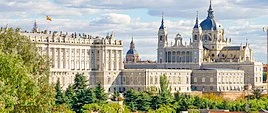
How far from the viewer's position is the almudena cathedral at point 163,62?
93.3 m

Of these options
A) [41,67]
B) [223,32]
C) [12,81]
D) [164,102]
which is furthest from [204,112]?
[223,32]

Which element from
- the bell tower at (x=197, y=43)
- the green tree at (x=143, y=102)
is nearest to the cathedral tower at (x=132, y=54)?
the bell tower at (x=197, y=43)

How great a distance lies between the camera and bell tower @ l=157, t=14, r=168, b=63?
11938cm

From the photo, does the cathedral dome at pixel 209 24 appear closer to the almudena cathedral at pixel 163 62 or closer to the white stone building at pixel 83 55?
the almudena cathedral at pixel 163 62

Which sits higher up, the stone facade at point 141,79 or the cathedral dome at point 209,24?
the cathedral dome at point 209,24

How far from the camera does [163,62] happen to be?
118688 millimetres

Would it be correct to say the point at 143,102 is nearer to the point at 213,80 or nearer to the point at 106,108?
the point at 106,108

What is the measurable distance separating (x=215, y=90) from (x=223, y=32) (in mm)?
19705

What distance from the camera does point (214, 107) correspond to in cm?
6712

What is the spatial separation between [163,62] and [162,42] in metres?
2.90

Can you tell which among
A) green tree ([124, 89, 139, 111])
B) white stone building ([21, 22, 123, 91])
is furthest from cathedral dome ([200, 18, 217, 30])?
green tree ([124, 89, 139, 111])

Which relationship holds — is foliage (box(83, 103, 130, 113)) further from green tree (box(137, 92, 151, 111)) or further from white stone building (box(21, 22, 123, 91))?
white stone building (box(21, 22, 123, 91))

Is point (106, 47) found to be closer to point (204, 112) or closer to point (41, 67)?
point (204, 112)

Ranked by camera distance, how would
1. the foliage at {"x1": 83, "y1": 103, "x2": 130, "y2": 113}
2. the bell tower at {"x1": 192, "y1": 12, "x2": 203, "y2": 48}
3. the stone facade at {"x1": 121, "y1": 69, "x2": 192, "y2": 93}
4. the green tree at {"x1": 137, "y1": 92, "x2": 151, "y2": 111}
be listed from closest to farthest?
1. the foliage at {"x1": 83, "y1": 103, "x2": 130, "y2": 113}
2. the green tree at {"x1": 137, "y1": 92, "x2": 151, "y2": 111}
3. the stone facade at {"x1": 121, "y1": 69, "x2": 192, "y2": 93}
4. the bell tower at {"x1": 192, "y1": 12, "x2": 203, "y2": 48}
